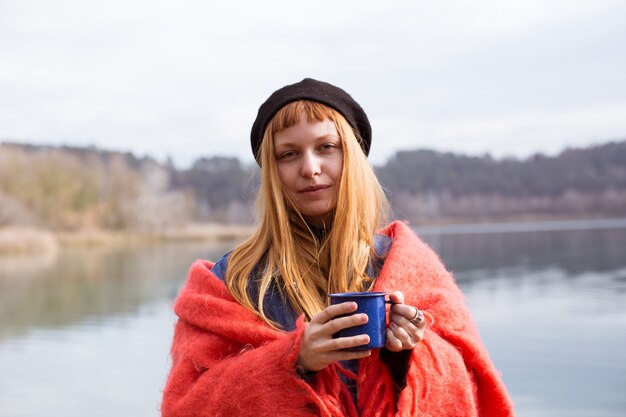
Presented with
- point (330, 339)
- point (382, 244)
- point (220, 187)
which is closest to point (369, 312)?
point (330, 339)

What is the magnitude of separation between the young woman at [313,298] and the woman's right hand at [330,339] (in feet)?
0.09

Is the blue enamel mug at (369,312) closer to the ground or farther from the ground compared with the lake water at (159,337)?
farther from the ground

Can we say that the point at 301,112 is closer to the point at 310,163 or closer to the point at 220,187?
the point at 310,163

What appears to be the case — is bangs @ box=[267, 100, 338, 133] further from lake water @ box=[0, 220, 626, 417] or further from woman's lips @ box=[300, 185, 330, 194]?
lake water @ box=[0, 220, 626, 417]

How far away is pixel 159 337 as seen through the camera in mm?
11297

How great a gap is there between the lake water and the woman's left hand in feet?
17.1

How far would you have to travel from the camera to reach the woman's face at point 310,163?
191 cm

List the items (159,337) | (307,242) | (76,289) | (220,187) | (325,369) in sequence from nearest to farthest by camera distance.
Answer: (325,369) → (307,242) → (159,337) → (76,289) → (220,187)

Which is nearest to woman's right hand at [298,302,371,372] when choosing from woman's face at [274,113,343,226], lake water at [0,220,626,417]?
woman's face at [274,113,343,226]

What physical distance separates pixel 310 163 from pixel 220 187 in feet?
239

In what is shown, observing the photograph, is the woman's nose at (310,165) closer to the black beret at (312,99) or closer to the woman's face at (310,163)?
the woman's face at (310,163)

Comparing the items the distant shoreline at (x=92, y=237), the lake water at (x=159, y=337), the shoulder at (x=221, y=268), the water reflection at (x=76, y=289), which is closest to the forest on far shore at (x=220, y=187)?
the distant shoreline at (x=92, y=237)

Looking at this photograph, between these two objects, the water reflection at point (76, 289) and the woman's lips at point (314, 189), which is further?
the water reflection at point (76, 289)

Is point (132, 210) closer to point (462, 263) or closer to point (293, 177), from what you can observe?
point (462, 263)
